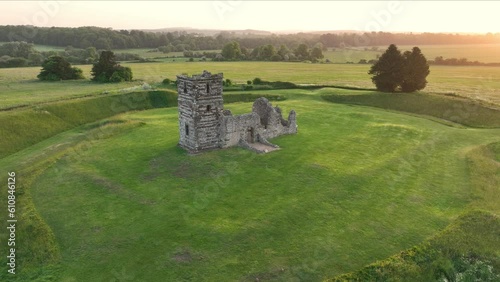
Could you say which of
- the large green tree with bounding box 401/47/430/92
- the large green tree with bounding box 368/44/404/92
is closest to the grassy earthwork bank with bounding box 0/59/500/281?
the large green tree with bounding box 401/47/430/92

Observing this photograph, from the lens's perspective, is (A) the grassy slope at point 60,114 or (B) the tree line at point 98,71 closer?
(A) the grassy slope at point 60,114

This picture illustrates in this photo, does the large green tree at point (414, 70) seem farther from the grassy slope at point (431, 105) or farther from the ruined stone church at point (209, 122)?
the ruined stone church at point (209, 122)

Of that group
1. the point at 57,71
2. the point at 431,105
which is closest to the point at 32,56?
the point at 57,71

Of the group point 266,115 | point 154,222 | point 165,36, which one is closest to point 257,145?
point 266,115

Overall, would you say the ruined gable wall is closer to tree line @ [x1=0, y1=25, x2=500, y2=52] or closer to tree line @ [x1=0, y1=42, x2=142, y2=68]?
tree line @ [x1=0, y1=42, x2=142, y2=68]

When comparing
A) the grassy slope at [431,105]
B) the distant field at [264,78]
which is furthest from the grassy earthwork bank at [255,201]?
the distant field at [264,78]

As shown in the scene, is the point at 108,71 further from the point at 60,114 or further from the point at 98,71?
the point at 60,114
